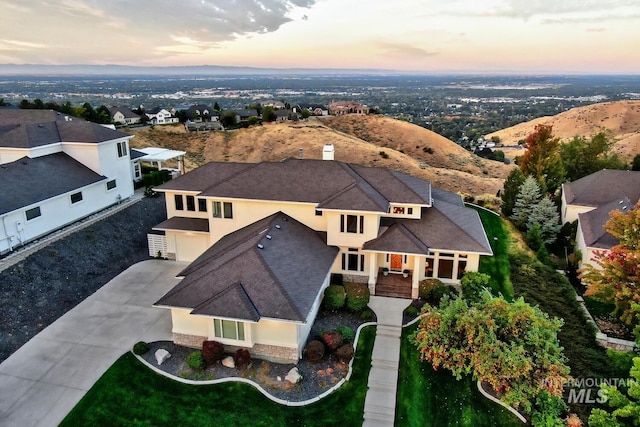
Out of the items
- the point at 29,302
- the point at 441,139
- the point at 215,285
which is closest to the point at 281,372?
the point at 215,285

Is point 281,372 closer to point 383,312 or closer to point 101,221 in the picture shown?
point 383,312

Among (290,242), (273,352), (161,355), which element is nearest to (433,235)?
(290,242)

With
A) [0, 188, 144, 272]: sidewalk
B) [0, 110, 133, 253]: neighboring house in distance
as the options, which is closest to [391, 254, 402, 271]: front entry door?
[0, 188, 144, 272]: sidewalk

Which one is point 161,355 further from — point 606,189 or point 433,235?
point 606,189

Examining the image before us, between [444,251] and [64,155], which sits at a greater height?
[64,155]

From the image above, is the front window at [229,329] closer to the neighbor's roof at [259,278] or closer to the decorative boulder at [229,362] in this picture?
the decorative boulder at [229,362]

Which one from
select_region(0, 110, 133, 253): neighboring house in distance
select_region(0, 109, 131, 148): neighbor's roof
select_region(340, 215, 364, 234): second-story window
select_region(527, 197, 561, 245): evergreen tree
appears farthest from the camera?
select_region(527, 197, 561, 245): evergreen tree

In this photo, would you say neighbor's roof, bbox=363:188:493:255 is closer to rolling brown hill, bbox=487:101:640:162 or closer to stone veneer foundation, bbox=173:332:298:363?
stone veneer foundation, bbox=173:332:298:363
